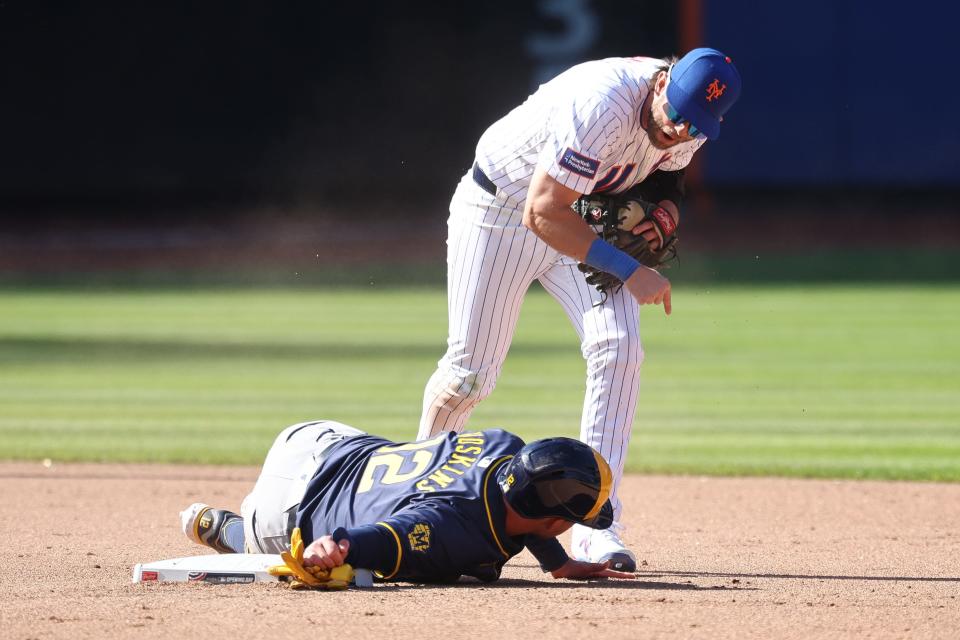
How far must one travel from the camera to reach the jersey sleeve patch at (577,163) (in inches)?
159

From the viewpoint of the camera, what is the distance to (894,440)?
7.96m

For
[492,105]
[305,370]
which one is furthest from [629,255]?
[492,105]

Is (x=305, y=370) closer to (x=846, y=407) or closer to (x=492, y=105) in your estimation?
(x=846, y=407)

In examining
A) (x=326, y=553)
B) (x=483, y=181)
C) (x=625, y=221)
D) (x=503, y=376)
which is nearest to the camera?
(x=326, y=553)

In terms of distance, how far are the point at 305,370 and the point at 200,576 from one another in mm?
7014

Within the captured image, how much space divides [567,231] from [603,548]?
96cm

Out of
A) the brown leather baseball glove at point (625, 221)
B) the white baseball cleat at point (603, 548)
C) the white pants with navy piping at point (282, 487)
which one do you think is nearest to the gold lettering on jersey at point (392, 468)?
the white pants with navy piping at point (282, 487)

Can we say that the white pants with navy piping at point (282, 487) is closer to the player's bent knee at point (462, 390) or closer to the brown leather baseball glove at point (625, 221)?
the player's bent knee at point (462, 390)

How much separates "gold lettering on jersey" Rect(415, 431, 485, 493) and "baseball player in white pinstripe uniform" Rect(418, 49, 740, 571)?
1.85 ft

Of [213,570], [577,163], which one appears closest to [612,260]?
[577,163]

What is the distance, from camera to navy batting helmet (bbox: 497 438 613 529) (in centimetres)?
365

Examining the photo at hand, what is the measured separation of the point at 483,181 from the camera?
181 inches

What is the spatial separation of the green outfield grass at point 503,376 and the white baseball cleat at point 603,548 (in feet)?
9.19

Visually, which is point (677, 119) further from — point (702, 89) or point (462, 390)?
point (462, 390)
